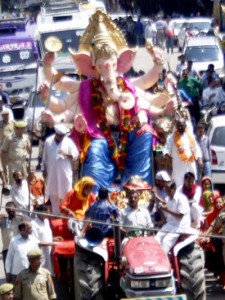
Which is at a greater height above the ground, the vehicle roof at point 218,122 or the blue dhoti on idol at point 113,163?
the blue dhoti on idol at point 113,163

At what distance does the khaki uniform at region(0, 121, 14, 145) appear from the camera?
23594 millimetres

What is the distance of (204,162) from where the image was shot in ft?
71.1

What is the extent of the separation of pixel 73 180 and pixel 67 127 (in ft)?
6.03

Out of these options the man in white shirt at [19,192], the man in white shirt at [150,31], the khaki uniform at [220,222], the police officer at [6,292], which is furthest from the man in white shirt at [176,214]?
the man in white shirt at [150,31]

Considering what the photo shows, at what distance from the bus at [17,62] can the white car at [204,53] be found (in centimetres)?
570

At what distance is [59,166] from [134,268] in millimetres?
5247

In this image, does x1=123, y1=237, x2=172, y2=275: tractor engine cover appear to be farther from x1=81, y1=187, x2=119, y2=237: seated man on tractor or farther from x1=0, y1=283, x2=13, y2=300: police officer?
x1=0, y1=283, x2=13, y2=300: police officer

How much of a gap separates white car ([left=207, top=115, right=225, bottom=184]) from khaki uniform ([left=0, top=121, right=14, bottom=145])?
3.39m

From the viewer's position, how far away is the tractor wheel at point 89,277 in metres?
14.8

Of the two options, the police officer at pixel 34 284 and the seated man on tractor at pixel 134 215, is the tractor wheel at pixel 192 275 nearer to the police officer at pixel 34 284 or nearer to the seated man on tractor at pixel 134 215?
the seated man on tractor at pixel 134 215

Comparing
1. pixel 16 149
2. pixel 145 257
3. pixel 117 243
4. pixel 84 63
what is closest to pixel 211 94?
pixel 16 149

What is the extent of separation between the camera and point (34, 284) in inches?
569

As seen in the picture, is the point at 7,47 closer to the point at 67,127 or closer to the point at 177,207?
the point at 67,127

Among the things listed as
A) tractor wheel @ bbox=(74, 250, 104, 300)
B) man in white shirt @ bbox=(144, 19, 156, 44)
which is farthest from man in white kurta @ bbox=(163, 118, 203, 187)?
man in white shirt @ bbox=(144, 19, 156, 44)
